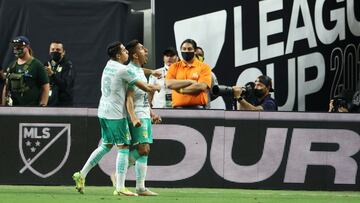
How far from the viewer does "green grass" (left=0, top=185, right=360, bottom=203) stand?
50.9 feet

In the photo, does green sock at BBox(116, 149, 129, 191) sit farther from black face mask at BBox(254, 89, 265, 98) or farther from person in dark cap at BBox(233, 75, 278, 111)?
black face mask at BBox(254, 89, 265, 98)

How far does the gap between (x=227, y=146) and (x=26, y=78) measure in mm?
3141

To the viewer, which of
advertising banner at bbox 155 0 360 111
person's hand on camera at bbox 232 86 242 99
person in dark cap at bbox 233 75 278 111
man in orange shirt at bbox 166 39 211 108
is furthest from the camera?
advertising banner at bbox 155 0 360 111

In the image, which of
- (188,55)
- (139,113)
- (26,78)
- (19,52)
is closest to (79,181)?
(139,113)

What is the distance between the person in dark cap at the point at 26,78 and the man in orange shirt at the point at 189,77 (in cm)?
186

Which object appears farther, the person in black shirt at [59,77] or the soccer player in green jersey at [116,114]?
the person in black shirt at [59,77]

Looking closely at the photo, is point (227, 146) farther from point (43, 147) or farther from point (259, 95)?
point (43, 147)

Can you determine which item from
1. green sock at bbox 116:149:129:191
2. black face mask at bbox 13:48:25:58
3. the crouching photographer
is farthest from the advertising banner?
green sock at bbox 116:149:129:191

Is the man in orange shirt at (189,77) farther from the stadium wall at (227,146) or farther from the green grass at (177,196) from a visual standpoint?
the green grass at (177,196)

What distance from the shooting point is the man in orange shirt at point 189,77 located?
18.7m

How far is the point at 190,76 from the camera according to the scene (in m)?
18.8

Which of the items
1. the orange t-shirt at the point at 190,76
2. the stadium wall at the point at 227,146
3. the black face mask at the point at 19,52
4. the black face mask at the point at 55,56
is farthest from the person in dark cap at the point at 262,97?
the black face mask at the point at 19,52

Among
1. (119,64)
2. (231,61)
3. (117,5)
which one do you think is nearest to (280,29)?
(231,61)

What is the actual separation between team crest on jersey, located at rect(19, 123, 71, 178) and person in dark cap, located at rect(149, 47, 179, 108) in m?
1.58
